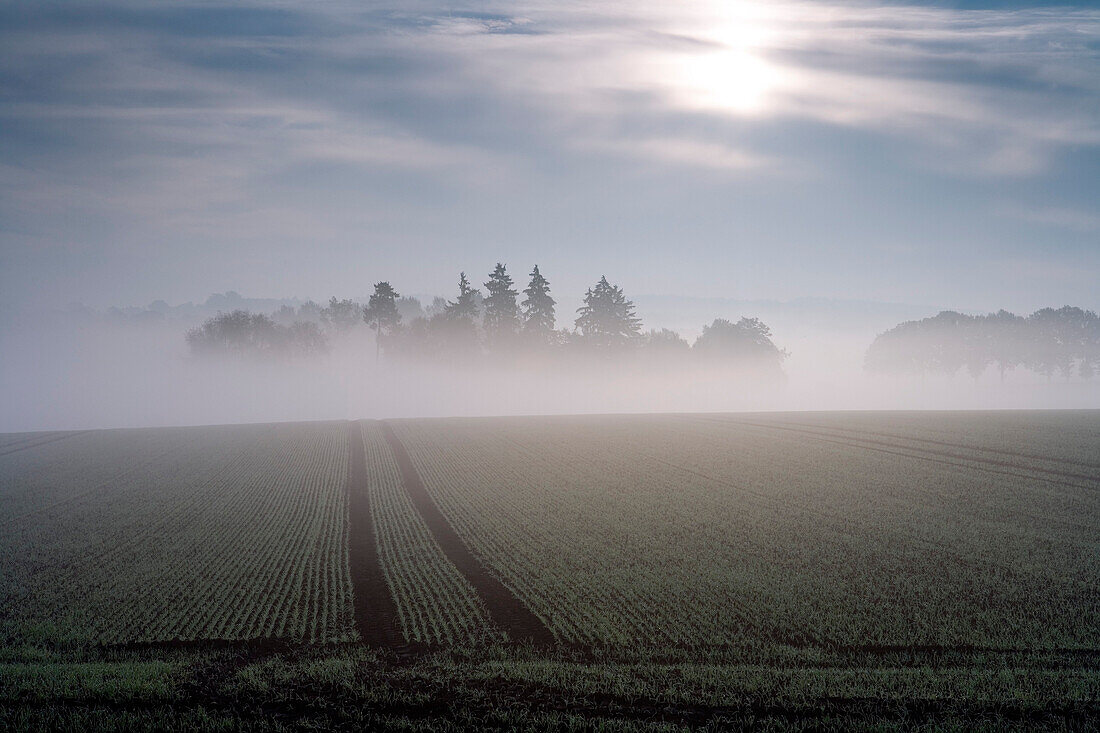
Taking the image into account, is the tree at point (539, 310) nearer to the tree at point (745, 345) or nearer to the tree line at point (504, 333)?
the tree line at point (504, 333)

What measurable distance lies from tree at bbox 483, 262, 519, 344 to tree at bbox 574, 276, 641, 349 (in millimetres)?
10968

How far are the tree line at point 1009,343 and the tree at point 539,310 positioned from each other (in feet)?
247

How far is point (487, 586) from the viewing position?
21.6 m

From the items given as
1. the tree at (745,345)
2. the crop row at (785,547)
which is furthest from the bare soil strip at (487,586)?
the tree at (745,345)

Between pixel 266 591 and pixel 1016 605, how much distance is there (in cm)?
2238

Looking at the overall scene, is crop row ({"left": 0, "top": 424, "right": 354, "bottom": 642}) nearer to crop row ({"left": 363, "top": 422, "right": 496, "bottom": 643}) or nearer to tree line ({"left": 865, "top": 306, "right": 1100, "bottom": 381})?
crop row ({"left": 363, "top": 422, "right": 496, "bottom": 643})

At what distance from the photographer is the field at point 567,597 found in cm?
1448

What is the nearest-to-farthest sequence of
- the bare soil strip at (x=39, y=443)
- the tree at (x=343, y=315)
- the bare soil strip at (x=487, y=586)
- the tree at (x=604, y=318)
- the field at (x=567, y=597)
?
the field at (x=567, y=597)
the bare soil strip at (x=487, y=586)
the bare soil strip at (x=39, y=443)
the tree at (x=604, y=318)
the tree at (x=343, y=315)

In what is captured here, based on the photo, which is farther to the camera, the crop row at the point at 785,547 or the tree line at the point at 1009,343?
the tree line at the point at 1009,343

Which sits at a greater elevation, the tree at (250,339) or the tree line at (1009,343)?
the tree at (250,339)

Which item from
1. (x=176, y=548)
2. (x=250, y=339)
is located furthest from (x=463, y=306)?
(x=176, y=548)

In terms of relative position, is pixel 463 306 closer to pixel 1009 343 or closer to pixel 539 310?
pixel 539 310

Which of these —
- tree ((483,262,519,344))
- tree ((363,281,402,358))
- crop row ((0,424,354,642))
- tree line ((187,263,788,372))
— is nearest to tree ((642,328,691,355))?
tree line ((187,263,788,372))

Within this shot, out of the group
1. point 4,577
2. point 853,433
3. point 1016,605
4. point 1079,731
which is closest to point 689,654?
point 1079,731
